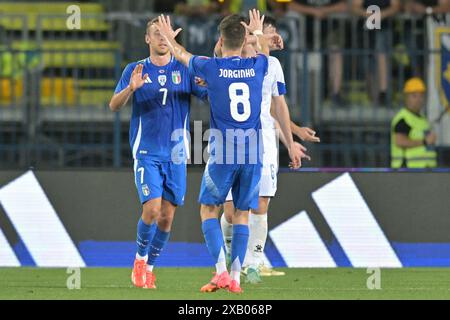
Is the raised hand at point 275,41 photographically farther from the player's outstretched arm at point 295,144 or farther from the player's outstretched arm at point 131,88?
the player's outstretched arm at point 131,88

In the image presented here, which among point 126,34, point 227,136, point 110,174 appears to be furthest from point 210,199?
point 126,34

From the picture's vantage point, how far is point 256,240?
13.6 meters

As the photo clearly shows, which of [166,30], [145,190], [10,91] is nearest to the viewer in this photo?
[166,30]

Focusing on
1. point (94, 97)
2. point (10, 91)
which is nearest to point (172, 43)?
point (94, 97)

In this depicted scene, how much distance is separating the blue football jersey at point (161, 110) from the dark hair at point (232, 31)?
1.20m

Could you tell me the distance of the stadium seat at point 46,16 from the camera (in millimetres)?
17538

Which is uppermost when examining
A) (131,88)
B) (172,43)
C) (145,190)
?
(172,43)

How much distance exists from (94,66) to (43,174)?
2066mm

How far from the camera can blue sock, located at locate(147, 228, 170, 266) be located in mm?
12703

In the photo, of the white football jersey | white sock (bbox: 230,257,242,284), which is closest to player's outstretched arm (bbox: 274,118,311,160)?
the white football jersey

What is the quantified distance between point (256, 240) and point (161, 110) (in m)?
1.73

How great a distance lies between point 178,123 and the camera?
12719mm

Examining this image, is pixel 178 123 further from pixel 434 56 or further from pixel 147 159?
pixel 434 56

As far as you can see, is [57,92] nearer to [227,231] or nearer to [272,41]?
[227,231]
